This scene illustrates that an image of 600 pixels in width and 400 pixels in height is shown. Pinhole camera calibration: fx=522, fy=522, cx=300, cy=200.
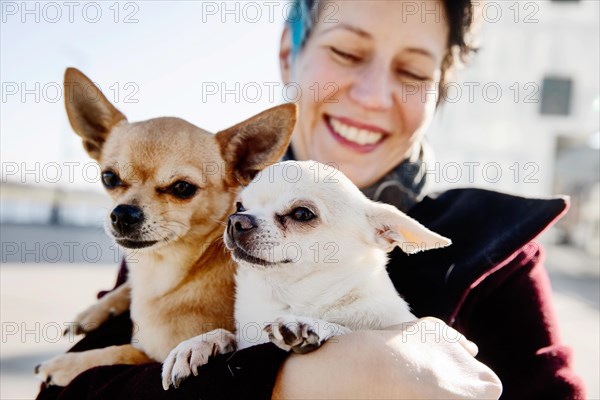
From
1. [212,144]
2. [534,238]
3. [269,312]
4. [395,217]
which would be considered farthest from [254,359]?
[534,238]

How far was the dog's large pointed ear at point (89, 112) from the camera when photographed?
4.69ft

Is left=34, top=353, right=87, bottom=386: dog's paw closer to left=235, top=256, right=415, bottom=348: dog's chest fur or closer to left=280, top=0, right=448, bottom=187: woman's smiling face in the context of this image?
left=235, top=256, right=415, bottom=348: dog's chest fur

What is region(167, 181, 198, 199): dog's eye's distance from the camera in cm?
134

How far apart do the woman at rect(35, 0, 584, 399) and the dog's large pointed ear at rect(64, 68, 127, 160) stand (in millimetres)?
540

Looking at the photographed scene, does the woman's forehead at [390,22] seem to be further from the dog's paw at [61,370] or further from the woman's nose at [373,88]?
the dog's paw at [61,370]

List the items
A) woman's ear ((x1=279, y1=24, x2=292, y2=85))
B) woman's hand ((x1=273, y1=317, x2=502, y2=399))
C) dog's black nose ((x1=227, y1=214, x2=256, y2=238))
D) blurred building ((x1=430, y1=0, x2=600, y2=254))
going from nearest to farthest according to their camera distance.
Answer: woman's hand ((x1=273, y1=317, x2=502, y2=399))
dog's black nose ((x1=227, y1=214, x2=256, y2=238))
woman's ear ((x1=279, y1=24, x2=292, y2=85))
blurred building ((x1=430, y1=0, x2=600, y2=254))

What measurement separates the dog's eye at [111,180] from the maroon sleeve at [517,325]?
3.09 feet

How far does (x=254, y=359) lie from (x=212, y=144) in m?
0.66

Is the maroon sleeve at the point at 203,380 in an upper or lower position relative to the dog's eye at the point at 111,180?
lower

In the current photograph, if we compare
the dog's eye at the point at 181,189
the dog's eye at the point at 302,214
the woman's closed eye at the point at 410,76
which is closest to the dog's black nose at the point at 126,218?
the dog's eye at the point at 181,189

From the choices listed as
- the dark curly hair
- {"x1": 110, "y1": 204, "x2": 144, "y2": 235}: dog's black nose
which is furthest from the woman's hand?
the dark curly hair

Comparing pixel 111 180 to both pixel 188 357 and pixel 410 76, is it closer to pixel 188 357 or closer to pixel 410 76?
pixel 188 357

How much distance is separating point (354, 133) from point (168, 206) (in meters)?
0.61

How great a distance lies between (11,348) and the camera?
4055 millimetres
